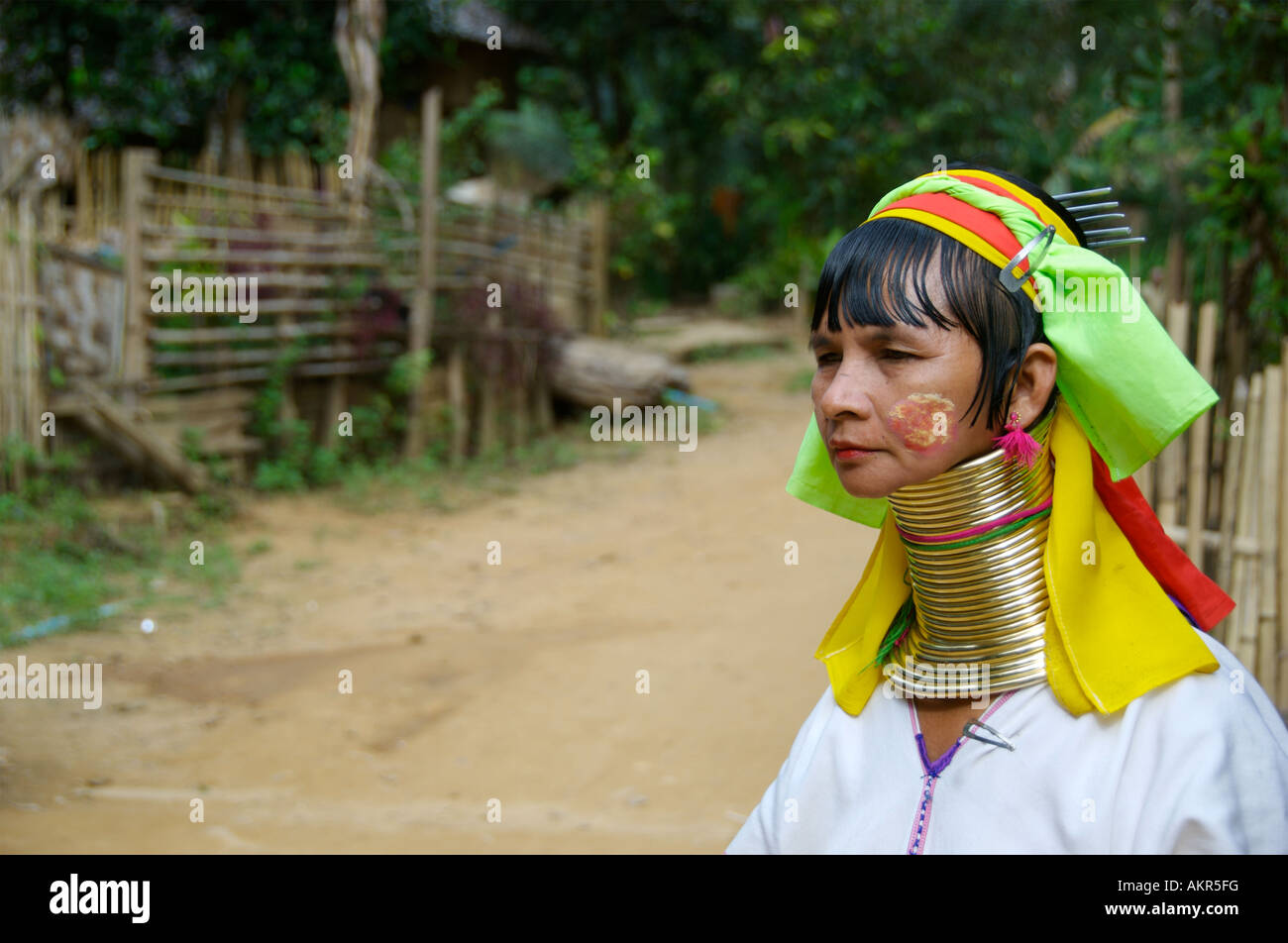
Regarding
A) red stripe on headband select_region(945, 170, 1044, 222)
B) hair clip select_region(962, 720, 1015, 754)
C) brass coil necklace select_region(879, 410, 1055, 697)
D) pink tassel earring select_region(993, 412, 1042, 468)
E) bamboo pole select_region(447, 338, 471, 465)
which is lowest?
hair clip select_region(962, 720, 1015, 754)

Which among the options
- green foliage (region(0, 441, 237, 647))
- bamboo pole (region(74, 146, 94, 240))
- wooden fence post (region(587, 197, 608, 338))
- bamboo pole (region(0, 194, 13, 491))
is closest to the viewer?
green foliage (region(0, 441, 237, 647))

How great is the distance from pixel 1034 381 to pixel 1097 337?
0.09 m

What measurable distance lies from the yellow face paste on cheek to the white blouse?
35 centimetres

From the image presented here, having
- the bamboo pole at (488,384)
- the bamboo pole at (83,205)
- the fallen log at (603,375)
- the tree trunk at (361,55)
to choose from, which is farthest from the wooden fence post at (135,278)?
the fallen log at (603,375)

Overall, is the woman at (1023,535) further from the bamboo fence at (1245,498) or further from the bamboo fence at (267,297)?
the bamboo fence at (267,297)

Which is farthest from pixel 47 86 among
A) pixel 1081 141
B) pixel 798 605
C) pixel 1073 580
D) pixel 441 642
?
pixel 1073 580

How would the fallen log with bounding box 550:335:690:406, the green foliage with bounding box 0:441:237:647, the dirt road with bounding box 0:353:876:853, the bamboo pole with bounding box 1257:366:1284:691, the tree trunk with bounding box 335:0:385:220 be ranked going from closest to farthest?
the bamboo pole with bounding box 1257:366:1284:691
the dirt road with bounding box 0:353:876:853
the green foliage with bounding box 0:441:237:647
the tree trunk with bounding box 335:0:385:220
the fallen log with bounding box 550:335:690:406

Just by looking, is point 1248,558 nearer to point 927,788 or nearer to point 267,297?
point 927,788

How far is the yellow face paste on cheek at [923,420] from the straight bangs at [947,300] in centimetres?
4

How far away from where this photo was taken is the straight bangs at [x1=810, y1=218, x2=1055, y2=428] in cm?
148

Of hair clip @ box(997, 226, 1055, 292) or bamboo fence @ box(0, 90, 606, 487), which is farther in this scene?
bamboo fence @ box(0, 90, 606, 487)

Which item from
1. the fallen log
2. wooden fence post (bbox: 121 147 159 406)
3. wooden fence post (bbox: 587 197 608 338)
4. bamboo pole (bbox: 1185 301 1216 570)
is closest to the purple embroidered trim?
bamboo pole (bbox: 1185 301 1216 570)

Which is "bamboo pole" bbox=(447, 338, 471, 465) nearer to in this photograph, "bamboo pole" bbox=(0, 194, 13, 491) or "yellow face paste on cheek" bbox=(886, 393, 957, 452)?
"bamboo pole" bbox=(0, 194, 13, 491)
